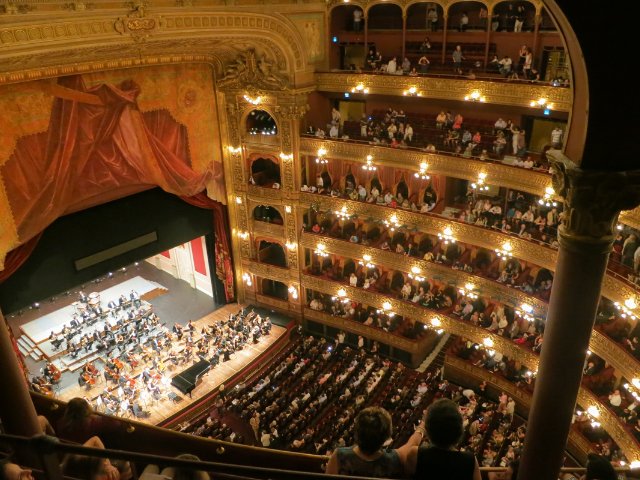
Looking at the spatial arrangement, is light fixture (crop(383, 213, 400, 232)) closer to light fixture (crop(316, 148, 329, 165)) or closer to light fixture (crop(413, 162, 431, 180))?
light fixture (crop(413, 162, 431, 180))

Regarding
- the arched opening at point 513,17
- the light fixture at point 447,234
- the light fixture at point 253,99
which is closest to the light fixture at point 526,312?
the light fixture at point 447,234

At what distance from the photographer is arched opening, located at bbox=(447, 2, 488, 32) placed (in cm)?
2142

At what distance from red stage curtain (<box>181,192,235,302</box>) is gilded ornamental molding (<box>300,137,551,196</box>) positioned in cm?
541

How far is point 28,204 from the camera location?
1814 cm

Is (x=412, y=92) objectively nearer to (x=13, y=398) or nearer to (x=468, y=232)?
(x=468, y=232)

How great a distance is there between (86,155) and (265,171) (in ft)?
31.2

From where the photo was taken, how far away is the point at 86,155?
19.4 metres

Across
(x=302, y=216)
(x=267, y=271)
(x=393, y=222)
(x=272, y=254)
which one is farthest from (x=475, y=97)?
(x=272, y=254)

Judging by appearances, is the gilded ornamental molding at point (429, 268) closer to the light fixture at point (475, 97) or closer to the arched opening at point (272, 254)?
the arched opening at point (272, 254)

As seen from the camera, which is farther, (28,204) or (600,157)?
(28,204)

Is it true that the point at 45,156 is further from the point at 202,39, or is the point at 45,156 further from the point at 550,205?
the point at 550,205

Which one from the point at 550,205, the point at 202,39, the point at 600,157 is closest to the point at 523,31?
the point at 550,205

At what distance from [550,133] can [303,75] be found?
10.4m

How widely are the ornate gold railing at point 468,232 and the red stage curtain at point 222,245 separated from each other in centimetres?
460
